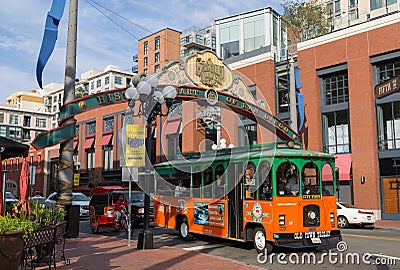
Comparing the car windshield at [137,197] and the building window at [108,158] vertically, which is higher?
A: the building window at [108,158]

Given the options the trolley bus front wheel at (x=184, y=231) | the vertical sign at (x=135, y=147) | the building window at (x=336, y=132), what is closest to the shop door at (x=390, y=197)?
the building window at (x=336, y=132)

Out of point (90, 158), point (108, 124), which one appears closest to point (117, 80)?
point (90, 158)

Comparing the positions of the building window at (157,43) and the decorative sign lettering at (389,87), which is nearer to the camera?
the decorative sign lettering at (389,87)

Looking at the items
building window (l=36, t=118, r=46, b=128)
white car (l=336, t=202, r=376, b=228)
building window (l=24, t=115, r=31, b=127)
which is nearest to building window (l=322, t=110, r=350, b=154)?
white car (l=336, t=202, r=376, b=228)

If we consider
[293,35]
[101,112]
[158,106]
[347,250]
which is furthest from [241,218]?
[101,112]

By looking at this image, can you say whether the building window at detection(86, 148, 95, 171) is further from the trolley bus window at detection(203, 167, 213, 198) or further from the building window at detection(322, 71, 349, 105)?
the trolley bus window at detection(203, 167, 213, 198)

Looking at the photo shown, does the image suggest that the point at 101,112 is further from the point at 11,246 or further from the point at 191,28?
the point at 11,246

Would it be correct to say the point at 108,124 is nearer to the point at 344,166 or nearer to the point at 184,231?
the point at 344,166

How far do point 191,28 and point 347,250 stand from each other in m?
66.3

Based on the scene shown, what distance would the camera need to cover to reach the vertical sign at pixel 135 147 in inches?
490

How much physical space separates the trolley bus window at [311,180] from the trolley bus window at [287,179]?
27cm

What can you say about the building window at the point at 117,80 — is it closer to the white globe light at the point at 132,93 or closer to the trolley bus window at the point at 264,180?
the white globe light at the point at 132,93

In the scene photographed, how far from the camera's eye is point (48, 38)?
12.8 metres

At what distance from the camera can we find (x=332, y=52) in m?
28.4
